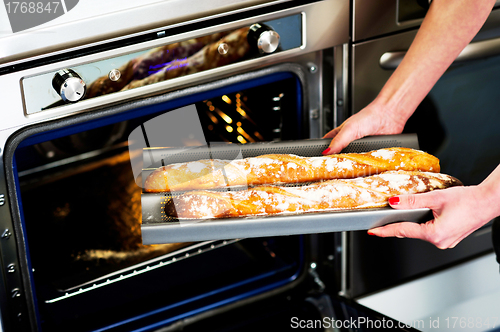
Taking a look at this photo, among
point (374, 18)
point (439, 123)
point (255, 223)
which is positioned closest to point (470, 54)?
point (439, 123)

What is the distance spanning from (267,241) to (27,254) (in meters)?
0.73

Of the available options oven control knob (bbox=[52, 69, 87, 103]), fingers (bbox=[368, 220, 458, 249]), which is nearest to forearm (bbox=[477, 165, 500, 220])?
fingers (bbox=[368, 220, 458, 249])

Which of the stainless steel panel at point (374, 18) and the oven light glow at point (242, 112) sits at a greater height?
the stainless steel panel at point (374, 18)

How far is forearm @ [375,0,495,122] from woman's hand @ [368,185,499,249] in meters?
0.34

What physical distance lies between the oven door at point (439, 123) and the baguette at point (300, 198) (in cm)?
39

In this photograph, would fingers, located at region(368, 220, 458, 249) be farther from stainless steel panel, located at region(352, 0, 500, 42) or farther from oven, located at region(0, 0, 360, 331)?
stainless steel panel, located at region(352, 0, 500, 42)

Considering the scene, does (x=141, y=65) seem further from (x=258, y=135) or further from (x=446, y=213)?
(x=446, y=213)

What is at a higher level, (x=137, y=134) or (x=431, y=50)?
(x=431, y=50)

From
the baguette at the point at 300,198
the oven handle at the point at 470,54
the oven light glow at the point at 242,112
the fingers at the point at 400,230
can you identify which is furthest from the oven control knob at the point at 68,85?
the oven handle at the point at 470,54

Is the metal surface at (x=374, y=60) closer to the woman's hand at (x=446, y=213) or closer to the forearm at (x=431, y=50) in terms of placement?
the forearm at (x=431, y=50)

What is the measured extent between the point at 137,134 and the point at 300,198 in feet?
1.46

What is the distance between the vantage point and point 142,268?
3.84ft

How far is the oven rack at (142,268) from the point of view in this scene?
1108 mm

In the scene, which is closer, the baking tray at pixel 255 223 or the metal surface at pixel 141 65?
the baking tray at pixel 255 223
